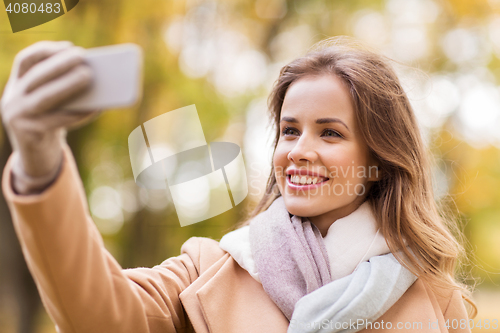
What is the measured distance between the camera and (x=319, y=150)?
6.09 feet

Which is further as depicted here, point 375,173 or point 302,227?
point 375,173

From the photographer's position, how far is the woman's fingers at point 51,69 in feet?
3.03

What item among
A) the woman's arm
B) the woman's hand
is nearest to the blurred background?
the woman's arm

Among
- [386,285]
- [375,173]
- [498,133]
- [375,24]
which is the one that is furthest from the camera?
[498,133]

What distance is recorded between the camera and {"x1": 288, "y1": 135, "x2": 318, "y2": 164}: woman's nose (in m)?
1.84

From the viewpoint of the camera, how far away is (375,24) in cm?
659

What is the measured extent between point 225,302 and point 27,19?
404cm

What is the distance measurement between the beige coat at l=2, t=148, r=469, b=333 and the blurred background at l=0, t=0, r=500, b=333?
2984 mm

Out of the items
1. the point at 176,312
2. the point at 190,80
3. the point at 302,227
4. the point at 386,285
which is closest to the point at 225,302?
the point at 176,312

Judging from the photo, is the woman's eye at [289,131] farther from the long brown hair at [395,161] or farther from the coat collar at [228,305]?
the coat collar at [228,305]

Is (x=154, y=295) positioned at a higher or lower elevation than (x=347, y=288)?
higher

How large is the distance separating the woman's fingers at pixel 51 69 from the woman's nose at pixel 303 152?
3.61ft

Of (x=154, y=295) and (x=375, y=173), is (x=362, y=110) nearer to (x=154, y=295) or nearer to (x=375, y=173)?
(x=375, y=173)

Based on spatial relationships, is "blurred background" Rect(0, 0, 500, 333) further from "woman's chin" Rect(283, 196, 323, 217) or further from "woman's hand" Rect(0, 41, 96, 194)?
"woman's hand" Rect(0, 41, 96, 194)
